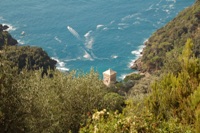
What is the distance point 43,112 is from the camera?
13.8 meters

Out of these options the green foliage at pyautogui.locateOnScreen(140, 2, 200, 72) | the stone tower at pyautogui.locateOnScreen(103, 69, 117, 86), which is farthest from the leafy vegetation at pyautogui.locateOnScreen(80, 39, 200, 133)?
the green foliage at pyautogui.locateOnScreen(140, 2, 200, 72)

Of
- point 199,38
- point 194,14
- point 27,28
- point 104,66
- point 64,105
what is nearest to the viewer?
point 64,105

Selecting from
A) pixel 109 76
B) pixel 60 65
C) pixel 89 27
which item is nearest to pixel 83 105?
pixel 109 76

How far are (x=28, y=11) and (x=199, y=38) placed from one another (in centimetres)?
4492

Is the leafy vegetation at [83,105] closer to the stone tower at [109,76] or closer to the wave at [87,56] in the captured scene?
the stone tower at [109,76]

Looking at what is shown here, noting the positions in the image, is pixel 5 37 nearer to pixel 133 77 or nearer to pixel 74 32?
pixel 133 77

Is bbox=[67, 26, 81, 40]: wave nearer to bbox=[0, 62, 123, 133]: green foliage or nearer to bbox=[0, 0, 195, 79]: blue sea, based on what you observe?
bbox=[0, 0, 195, 79]: blue sea

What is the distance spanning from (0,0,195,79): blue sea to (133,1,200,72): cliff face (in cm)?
292

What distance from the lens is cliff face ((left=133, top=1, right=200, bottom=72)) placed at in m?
59.2

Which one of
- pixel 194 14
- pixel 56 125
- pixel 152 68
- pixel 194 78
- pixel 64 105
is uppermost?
pixel 194 14

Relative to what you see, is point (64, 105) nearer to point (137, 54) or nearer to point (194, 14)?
point (137, 54)

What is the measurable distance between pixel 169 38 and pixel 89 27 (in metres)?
19.1

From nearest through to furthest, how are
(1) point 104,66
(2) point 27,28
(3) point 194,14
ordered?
(1) point 104,66, (3) point 194,14, (2) point 27,28

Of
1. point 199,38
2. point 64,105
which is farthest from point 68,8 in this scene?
point 64,105
